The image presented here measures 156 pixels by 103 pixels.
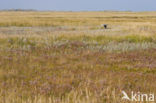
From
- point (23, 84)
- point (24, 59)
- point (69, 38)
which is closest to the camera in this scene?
point (23, 84)

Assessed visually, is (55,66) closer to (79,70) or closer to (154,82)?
(79,70)

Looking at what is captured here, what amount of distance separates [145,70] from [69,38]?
954 centimetres

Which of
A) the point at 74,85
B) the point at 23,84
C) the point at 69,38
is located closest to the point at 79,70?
the point at 74,85

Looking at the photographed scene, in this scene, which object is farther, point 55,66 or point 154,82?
point 55,66

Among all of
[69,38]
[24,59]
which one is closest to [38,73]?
[24,59]

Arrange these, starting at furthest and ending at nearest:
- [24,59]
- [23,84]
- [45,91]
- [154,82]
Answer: [24,59]
[154,82]
[23,84]
[45,91]

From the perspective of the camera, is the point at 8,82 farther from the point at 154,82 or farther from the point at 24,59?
the point at 154,82

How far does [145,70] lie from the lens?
880 cm

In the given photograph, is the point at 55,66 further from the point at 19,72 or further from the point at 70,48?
the point at 70,48

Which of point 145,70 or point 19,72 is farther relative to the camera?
point 145,70

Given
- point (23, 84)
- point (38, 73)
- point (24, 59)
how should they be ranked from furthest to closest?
point (24, 59)
point (38, 73)
point (23, 84)

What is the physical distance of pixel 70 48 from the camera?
1374cm

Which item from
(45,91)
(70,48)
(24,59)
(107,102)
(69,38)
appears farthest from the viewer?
(69,38)

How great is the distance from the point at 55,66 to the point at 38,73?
1.23 meters
